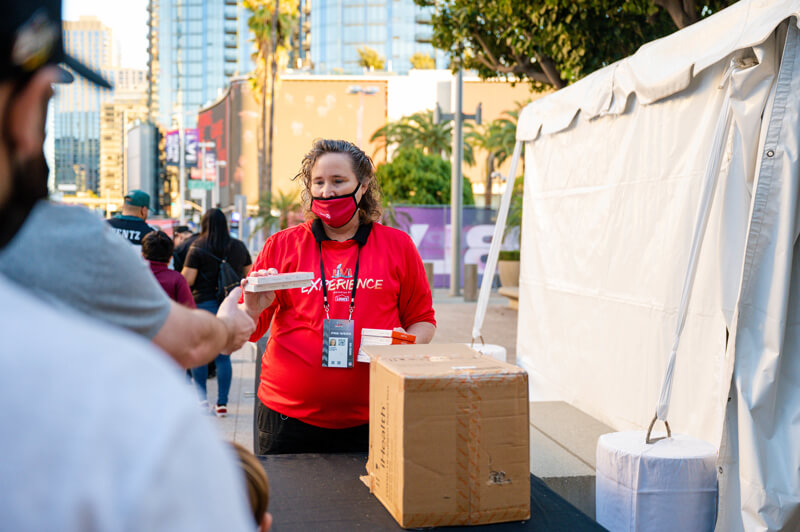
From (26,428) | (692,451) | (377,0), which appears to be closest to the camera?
(26,428)

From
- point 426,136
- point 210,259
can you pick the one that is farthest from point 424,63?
point 210,259

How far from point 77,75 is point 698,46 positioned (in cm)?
430

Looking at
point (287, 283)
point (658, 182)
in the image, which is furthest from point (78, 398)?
point (658, 182)

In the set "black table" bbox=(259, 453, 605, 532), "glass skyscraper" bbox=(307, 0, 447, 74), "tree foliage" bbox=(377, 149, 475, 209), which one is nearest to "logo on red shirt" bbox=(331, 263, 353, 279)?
"black table" bbox=(259, 453, 605, 532)

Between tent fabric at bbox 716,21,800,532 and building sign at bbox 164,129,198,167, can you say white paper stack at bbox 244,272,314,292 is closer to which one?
tent fabric at bbox 716,21,800,532

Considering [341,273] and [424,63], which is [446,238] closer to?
[341,273]

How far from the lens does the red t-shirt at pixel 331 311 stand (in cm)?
307

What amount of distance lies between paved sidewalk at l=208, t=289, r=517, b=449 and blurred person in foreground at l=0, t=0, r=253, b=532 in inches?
220

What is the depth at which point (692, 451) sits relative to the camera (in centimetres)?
365

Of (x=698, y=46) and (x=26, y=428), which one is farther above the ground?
(x=698, y=46)

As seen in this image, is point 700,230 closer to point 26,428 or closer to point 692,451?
point 692,451

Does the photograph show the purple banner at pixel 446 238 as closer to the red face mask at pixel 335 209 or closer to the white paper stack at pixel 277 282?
the red face mask at pixel 335 209

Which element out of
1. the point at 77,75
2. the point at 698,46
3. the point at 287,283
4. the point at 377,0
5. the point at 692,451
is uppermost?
the point at 377,0

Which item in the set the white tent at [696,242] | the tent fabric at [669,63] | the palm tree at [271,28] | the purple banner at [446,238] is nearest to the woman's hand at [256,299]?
the white tent at [696,242]
